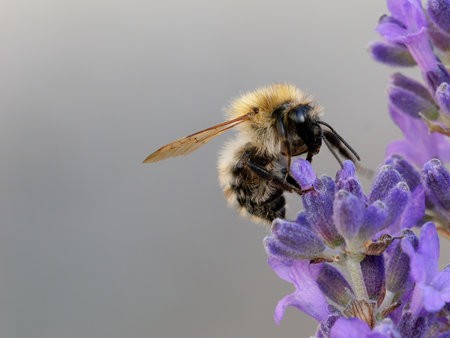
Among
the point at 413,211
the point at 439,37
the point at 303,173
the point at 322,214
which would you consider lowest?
the point at 413,211

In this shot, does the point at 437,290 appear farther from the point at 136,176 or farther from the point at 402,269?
the point at 136,176

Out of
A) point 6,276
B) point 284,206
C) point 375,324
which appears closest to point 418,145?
point 284,206

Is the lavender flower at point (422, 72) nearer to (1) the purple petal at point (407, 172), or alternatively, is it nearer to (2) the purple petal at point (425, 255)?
(1) the purple petal at point (407, 172)

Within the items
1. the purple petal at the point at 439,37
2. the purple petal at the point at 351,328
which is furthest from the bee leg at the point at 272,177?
the purple petal at the point at 351,328

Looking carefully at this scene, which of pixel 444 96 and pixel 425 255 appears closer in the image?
pixel 425 255

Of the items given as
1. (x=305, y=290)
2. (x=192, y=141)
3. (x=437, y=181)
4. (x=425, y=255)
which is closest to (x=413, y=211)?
(x=437, y=181)

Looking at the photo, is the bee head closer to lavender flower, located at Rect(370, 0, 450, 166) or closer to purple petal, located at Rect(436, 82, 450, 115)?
lavender flower, located at Rect(370, 0, 450, 166)

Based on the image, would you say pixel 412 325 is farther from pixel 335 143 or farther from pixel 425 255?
pixel 335 143
